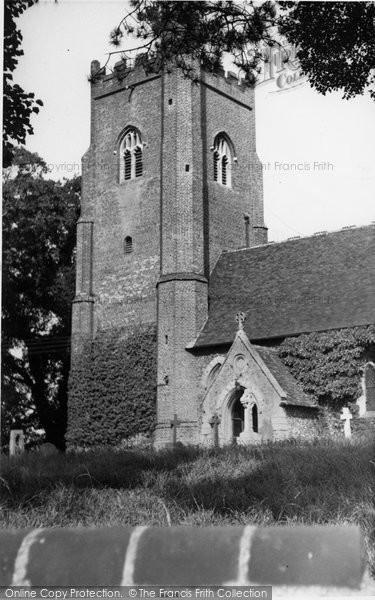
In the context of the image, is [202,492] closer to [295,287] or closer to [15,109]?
[15,109]

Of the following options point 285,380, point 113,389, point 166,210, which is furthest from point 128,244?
point 285,380

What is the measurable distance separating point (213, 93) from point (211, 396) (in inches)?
552

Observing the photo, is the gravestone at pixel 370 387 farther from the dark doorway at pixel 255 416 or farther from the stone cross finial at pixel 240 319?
the stone cross finial at pixel 240 319

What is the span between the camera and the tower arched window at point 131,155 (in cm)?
3697

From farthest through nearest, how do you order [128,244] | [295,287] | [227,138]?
[227,138] < [128,244] < [295,287]

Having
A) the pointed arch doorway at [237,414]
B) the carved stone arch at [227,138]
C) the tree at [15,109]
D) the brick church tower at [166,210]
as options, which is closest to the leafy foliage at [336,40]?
the tree at [15,109]

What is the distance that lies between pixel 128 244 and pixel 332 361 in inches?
452

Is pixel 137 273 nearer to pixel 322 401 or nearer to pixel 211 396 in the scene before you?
pixel 211 396

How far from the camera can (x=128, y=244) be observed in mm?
36281

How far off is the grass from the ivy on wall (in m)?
17.9

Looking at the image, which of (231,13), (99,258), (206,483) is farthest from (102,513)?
(99,258)

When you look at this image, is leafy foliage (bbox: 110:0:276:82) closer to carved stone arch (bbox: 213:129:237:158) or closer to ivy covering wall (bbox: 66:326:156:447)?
ivy covering wall (bbox: 66:326:156:447)

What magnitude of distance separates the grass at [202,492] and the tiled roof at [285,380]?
17.7 metres

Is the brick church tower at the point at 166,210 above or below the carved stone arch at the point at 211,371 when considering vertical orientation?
above
